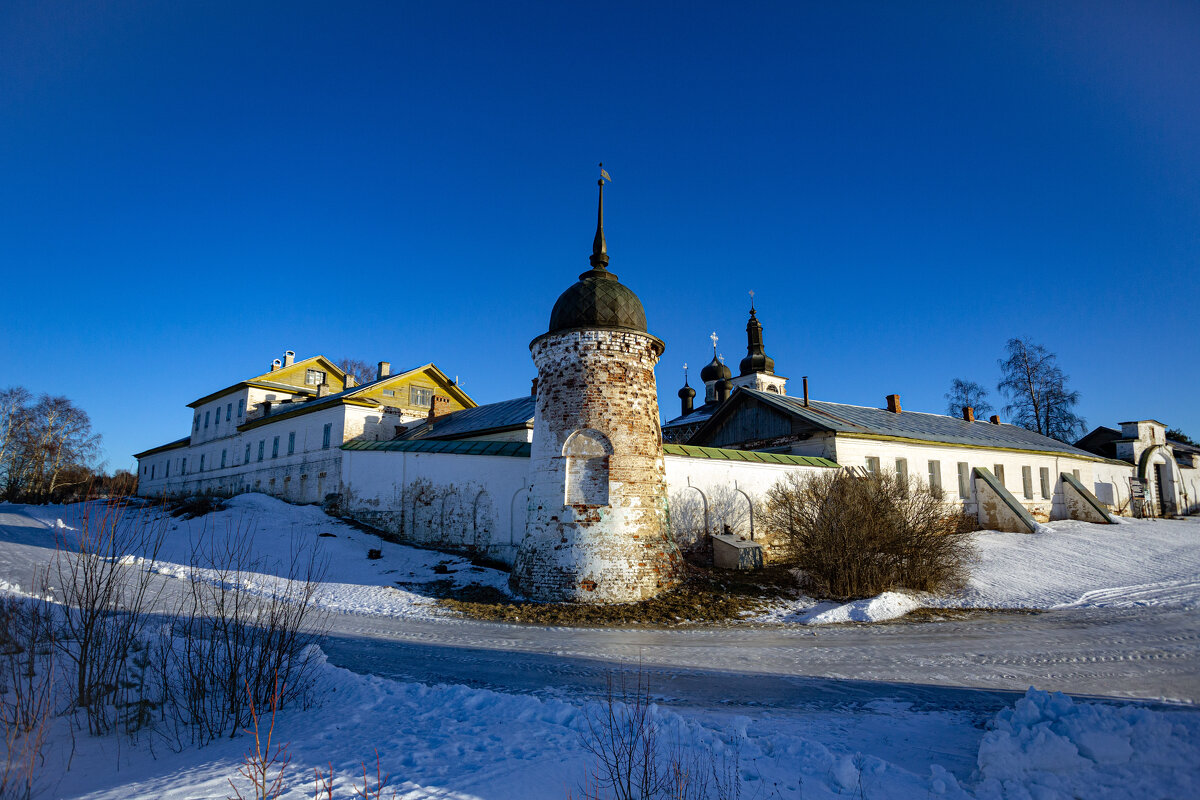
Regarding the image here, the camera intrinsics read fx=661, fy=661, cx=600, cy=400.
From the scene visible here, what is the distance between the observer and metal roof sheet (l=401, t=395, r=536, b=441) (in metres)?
23.9

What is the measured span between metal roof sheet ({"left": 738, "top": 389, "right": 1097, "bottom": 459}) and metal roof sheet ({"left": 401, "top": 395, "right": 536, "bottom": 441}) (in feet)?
30.1

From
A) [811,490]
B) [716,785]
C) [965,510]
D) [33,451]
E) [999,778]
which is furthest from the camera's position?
[33,451]

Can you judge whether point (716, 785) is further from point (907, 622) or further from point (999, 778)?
point (907, 622)

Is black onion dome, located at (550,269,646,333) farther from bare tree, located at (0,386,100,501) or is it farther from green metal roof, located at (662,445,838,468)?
bare tree, located at (0,386,100,501)

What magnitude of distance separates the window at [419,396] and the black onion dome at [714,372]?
27925 mm

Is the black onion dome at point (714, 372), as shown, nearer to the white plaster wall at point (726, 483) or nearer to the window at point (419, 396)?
the window at point (419, 396)

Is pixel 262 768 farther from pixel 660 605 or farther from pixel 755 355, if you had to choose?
pixel 755 355

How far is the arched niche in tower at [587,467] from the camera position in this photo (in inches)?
554

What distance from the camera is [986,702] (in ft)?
22.5

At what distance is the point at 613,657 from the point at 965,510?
70.3 feet

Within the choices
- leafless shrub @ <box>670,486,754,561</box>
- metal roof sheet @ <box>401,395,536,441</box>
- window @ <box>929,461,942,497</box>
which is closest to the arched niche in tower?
leafless shrub @ <box>670,486,754,561</box>

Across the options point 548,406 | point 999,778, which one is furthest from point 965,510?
point 999,778

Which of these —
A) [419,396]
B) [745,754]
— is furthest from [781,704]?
[419,396]

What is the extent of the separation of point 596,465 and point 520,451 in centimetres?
563
